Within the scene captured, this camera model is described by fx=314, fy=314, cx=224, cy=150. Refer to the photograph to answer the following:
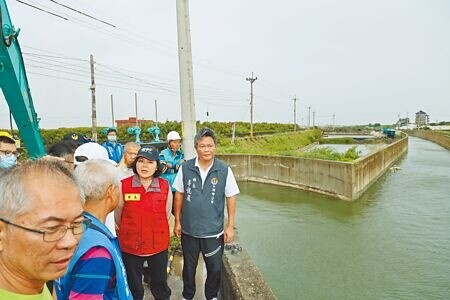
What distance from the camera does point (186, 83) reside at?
347 cm

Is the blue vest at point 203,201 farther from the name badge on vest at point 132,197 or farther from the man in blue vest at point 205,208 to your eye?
the name badge on vest at point 132,197

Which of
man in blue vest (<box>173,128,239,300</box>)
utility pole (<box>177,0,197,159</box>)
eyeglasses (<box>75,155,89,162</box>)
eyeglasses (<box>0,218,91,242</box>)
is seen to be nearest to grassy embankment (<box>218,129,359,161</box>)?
utility pole (<box>177,0,197,159</box>)

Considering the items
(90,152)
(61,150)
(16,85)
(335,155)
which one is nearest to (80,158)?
(90,152)

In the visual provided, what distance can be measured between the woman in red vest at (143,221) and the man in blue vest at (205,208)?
226mm

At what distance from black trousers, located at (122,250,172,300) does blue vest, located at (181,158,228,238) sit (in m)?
0.33

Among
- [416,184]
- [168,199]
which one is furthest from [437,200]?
[168,199]

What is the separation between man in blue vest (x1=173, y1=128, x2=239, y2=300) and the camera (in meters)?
2.64

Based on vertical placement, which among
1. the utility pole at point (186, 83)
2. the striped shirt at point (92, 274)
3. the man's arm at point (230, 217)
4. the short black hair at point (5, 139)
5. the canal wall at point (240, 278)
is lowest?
the canal wall at point (240, 278)

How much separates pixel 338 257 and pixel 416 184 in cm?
1012

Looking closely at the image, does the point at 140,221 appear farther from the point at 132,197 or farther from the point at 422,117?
the point at 422,117

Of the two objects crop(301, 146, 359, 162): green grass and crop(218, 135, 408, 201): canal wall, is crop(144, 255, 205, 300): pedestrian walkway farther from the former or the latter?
crop(301, 146, 359, 162): green grass

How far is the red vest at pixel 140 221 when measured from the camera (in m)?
2.38

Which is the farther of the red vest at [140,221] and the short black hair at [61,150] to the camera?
the short black hair at [61,150]

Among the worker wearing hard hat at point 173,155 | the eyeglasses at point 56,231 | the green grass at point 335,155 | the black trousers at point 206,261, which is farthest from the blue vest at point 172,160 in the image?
the green grass at point 335,155
